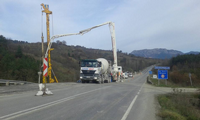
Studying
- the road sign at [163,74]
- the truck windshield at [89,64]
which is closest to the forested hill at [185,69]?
the road sign at [163,74]

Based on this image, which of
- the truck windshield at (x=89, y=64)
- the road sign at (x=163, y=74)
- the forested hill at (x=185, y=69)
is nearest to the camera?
the truck windshield at (x=89, y=64)

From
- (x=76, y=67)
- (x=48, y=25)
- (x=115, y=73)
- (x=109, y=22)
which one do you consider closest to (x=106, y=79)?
(x=115, y=73)

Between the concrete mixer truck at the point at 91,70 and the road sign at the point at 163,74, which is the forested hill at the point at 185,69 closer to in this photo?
the road sign at the point at 163,74

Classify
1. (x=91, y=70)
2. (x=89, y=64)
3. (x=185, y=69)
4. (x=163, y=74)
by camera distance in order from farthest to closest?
(x=185, y=69), (x=163, y=74), (x=89, y=64), (x=91, y=70)

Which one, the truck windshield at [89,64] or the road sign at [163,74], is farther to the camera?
the road sign at [163,74]

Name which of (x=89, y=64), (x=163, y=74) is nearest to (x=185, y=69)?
(x=163, y=74)

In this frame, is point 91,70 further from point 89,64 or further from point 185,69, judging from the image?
point 185,69

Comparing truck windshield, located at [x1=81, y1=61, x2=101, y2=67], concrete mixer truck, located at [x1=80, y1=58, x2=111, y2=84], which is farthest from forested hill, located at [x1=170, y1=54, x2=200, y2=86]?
truck windshield, located at [x1=81, y1=61, x2=101, y2=67]

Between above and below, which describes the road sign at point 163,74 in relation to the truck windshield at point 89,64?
below

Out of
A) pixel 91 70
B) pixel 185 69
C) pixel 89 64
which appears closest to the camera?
pixel 91 70

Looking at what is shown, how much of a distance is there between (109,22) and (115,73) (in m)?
10.1

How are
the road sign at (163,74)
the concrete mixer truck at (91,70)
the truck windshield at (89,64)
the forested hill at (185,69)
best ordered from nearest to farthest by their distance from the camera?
the concrete mixer truck at (91,70) < the truck windshield at (89,64) < the road sign at (163,74) < the forested hill at (185,69)

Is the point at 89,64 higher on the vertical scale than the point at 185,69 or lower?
higher

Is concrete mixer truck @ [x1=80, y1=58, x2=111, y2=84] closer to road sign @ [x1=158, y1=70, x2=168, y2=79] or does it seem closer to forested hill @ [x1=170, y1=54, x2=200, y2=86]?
road sign @ [x1=158, y1=70, x2=168, y2=79]
